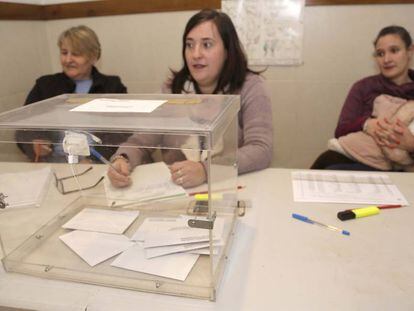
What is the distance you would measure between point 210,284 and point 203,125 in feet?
0.92

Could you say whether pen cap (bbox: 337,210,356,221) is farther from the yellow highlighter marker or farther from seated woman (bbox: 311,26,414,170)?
seated woman (bbox: 311,26,414,170)

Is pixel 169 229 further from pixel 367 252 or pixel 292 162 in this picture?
pixel 292 162

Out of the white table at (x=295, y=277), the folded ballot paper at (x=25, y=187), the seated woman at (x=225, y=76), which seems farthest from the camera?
the seated woman at (x=225, y=76)

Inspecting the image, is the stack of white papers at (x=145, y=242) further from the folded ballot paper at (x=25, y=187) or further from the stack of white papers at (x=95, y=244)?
the folded ballot paper at (x=25, y=187)

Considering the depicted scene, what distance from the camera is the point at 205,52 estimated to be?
1.47m

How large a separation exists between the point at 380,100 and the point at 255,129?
87cm

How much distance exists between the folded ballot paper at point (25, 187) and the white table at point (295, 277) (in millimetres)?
204

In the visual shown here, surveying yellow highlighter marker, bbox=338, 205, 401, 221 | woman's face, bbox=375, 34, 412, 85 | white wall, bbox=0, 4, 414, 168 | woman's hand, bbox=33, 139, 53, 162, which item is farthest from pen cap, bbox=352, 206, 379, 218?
white wall, bbox=0, 4, 414, 168

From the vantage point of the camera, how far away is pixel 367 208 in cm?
90

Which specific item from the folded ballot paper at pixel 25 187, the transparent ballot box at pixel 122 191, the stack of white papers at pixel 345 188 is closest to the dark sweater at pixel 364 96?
the stack of white papers at pixel 345 188

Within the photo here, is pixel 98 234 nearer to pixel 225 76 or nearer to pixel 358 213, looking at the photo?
pixel 358 213

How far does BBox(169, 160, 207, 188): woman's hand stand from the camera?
871 millimetres

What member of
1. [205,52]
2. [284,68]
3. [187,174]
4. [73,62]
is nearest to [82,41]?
[73,62]

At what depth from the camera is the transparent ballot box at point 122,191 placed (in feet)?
2.23
